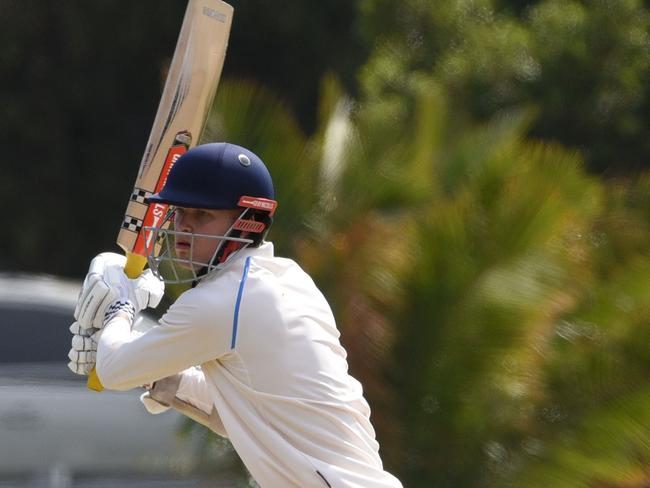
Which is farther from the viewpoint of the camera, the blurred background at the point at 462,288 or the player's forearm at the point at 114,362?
the blurred background at the point at 462,288

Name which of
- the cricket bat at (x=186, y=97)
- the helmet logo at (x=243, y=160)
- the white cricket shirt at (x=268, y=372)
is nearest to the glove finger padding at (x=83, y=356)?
the white cricket shirt at (x=268, y=372)

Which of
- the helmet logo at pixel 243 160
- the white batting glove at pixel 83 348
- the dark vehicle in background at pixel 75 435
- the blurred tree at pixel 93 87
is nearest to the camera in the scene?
the helmet logo at pixel 243 160

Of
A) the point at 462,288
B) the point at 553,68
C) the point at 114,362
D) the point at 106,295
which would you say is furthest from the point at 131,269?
the point at 553,68

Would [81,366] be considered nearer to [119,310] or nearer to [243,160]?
[119,310]

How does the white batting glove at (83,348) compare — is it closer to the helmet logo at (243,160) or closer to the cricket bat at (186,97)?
the cricket bat at (186,97)

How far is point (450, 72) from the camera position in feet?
30.5

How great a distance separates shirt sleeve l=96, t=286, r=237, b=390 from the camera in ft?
9.12

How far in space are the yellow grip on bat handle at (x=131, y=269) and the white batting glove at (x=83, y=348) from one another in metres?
0.12

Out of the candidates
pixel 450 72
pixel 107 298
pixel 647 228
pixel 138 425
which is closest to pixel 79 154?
pixel 450 72

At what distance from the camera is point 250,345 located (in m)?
2.78

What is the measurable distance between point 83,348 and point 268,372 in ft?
1.97

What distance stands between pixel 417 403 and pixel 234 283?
2684 mm

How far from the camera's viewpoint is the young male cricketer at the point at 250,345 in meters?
2.76

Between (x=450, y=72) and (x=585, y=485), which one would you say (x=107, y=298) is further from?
(x=450, y=72)
